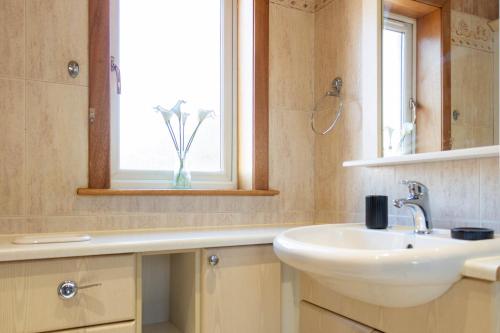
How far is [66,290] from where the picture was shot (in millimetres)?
1017

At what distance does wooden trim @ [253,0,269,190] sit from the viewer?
170 centimetres

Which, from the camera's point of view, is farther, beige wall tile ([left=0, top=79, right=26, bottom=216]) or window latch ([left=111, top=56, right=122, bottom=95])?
window latch ([left=111, top=56, right=122, bottom=95])

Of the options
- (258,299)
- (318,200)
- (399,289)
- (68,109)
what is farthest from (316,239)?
(68,109)

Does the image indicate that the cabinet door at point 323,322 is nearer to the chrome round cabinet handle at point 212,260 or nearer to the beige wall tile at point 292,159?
the chrome round cabinet handle at point 212,260

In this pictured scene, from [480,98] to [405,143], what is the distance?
285 mm

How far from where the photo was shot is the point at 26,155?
1.31 m

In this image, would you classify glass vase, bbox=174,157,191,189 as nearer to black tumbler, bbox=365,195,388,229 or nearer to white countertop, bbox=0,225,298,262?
white countertop, bbox=0,225,298,262

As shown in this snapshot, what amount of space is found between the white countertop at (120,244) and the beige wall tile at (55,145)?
6.2 inches

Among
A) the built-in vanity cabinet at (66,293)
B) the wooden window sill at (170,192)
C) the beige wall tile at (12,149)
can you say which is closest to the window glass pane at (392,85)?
the wooden window sill at (170,192)

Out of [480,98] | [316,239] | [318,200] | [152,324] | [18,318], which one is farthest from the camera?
[318,200]

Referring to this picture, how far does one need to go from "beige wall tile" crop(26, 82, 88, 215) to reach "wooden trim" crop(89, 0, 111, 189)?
0.03 meters

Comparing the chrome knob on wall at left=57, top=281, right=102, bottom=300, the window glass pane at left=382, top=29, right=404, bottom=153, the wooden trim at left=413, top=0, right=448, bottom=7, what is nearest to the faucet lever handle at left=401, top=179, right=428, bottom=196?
the window glass pane at left=382, top=29, right=404, bottom=153

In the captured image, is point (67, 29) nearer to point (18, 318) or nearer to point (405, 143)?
point (18, 318)

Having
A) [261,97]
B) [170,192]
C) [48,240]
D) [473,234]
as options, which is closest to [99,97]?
[170,192]
